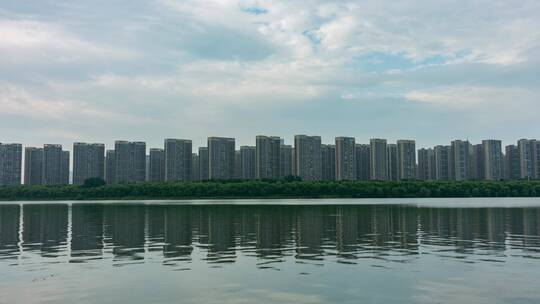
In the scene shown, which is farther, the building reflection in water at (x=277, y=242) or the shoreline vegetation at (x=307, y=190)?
the shoreline vegetation at (x=307, y=190)

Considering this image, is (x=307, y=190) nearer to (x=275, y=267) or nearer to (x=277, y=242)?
(x=277, y=242)

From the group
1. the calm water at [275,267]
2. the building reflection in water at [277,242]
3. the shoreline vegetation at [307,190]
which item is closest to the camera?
the calm water at [275,267]

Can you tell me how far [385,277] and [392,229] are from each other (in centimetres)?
2767

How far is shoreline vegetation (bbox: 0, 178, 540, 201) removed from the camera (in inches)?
6649

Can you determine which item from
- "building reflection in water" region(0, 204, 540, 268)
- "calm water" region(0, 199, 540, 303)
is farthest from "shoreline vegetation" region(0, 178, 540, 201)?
"calm water" region(0, 199, 540, 303)

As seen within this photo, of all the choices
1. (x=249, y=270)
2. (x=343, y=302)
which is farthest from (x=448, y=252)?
(x=343, y=302)

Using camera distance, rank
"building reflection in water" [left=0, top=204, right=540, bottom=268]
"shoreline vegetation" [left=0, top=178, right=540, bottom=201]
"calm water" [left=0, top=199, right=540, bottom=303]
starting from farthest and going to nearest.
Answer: "shoreline vegetation" [left=0, top=178, right=540, bottom=201] < "building reflection in water" [left=0, top=204, right=540, bottom=268] < "calm water" [left=0, top=199, right=540, bottom=303]

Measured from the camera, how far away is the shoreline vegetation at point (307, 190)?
554 ft

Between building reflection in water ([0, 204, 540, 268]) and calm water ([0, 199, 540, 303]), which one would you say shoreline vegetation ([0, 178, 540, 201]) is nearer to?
building reflection in water ([0, 204, 540, 268])

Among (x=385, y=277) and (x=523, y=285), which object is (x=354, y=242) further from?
(x=523, y=285)

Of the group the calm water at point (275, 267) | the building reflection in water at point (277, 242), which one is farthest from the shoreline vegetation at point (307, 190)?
the calm water at point (275, 267)

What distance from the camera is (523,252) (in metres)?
33.2

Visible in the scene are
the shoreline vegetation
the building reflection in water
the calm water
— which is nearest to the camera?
the calm water

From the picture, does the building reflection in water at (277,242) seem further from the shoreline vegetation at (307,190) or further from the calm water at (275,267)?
the shoreline vegetation at (307,190)
